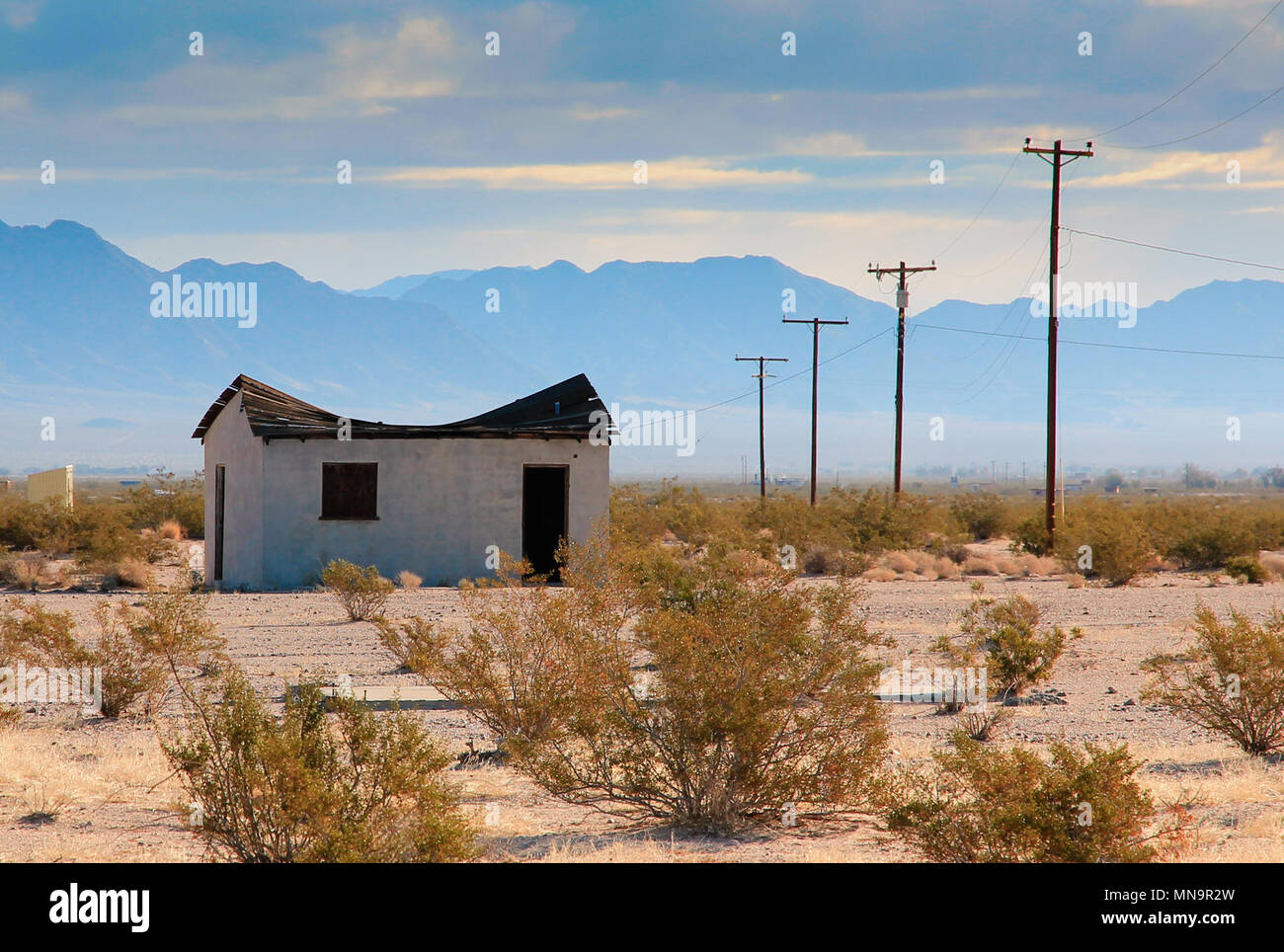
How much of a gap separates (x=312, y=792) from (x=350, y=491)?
59.5 feet

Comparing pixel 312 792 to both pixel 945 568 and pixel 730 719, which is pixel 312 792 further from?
pixel 945 568

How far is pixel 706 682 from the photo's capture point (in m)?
6.87

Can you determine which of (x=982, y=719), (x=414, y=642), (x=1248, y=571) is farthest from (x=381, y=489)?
(x=1248, y=571)

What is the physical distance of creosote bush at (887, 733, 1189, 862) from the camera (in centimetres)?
536

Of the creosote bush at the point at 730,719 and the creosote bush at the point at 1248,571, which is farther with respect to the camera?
the creosote bush at the point at 1248,571

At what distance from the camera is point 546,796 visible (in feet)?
26.9

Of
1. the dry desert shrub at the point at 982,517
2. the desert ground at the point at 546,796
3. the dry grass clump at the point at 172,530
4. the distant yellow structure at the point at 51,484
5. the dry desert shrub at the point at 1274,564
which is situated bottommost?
the desert ground at the point at 546,796

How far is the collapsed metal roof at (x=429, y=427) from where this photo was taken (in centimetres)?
2247

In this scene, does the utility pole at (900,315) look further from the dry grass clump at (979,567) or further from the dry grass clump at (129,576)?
the dry grass clump at (129,576)

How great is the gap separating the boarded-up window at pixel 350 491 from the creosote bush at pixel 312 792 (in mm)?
17086

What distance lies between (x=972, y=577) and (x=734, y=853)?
874 inches

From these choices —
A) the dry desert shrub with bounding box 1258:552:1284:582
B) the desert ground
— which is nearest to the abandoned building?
the desert ground

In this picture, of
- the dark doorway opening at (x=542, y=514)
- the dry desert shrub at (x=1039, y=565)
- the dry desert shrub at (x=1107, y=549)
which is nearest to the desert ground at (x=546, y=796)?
the dry desert shrub at (x=1107, y=549)
